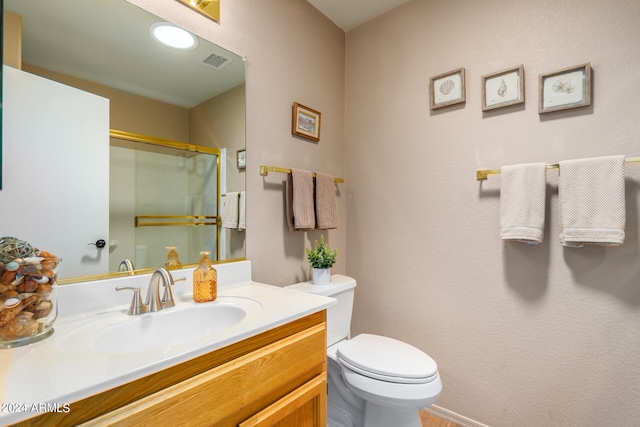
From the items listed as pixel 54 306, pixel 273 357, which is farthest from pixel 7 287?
pixel 273 357

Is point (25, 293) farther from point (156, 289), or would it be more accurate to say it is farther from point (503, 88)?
point (503, 88)

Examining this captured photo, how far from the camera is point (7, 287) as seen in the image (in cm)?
68

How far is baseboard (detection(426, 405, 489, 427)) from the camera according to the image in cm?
158

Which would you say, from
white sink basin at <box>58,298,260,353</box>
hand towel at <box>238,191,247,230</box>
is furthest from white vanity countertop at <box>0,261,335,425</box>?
hand towel at <box>238,191,247,230</box>

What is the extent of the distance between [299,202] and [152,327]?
87cm

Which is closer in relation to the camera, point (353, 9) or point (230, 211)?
point (230, 211)

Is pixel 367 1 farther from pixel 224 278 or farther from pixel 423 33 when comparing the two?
pixel 224 278

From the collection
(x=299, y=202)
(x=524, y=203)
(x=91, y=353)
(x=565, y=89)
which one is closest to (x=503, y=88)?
(x=565, y=89)

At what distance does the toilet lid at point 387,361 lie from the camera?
122 cm

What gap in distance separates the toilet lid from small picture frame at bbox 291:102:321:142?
44.3 inches

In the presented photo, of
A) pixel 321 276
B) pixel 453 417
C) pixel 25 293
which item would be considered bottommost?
pixel 453 417

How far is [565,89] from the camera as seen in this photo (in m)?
1.35

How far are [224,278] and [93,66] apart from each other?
2.93 ft

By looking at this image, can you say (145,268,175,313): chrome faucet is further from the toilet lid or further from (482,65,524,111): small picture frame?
(482,65,524,111): small picture frame
